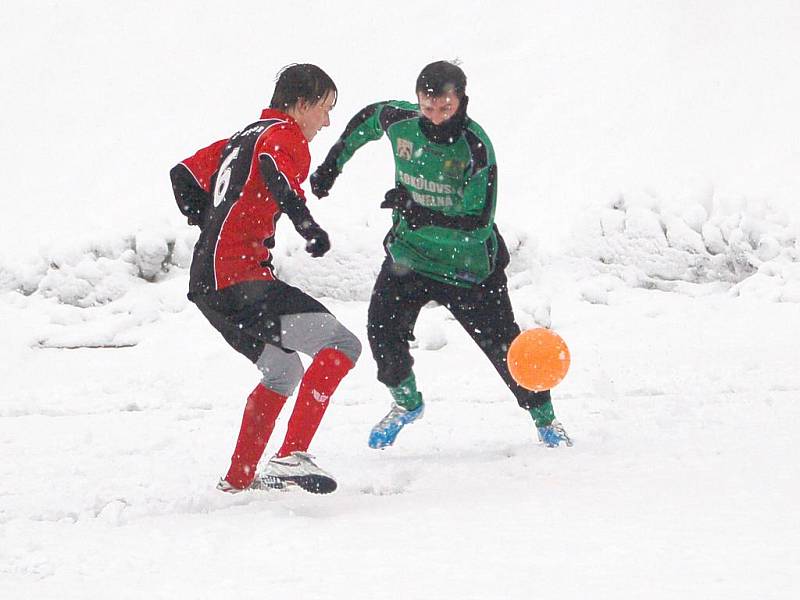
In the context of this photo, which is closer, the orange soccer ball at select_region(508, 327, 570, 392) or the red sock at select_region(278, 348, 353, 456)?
the red sock at select_region(278, 348, 353, 456)

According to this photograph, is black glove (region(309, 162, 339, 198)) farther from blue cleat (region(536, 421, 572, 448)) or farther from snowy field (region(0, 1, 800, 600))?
blue cleat (region(536, 421, 572, 448))

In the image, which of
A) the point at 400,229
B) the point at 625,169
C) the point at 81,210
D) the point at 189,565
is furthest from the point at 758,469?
the point at 81,210

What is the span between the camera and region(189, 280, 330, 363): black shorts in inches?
136

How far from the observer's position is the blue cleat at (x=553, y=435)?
4.25m

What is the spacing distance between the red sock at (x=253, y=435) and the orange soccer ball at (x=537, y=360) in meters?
1.12

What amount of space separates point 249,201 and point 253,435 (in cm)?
85

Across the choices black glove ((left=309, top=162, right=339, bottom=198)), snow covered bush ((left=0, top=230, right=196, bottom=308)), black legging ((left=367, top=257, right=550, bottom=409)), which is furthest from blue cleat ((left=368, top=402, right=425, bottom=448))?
snow covered bush ((left=0, top=230, right=196, bottom=308))

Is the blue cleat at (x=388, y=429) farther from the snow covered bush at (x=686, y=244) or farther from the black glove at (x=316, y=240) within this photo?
the snow covered bush at (x=686, y=244)

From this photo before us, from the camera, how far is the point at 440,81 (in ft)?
13.0

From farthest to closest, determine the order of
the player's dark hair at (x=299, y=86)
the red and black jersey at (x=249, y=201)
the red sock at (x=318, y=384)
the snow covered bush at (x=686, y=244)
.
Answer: the snow covered bush at (x=686, y=244), the player's dark hair at (x=299, y=86), the red sock at (x=318, y=384), the red and black jersey at (x=249, y=201)

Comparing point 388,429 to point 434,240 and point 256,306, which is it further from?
point 256,306

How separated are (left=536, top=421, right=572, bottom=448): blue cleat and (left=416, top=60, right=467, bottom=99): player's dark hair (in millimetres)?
1490

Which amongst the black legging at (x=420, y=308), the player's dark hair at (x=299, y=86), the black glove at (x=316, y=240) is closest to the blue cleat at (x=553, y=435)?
the black legging at (x=420, y=308)

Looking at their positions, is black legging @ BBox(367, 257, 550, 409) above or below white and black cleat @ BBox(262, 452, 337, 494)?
above
